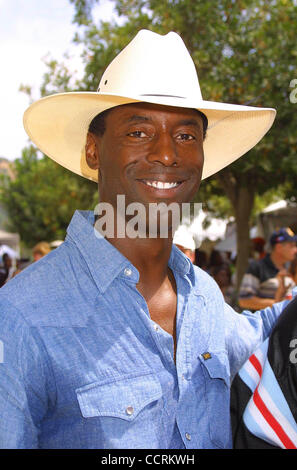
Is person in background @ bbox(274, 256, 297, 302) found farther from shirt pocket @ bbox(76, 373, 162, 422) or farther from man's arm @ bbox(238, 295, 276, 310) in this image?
shirt pocket @ bbox(76, 373, 162, 422)

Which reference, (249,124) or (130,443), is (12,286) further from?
(249,124)

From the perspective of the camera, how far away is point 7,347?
1.40m

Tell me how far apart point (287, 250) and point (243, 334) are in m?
3.77

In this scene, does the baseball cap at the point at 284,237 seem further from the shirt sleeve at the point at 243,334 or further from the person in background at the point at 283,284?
the shirt sleeve at the point at 243,334

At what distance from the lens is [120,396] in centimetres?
153

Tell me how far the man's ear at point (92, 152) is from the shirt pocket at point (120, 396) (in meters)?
0.79

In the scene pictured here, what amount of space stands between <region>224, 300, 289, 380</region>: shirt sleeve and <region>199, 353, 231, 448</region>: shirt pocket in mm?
201

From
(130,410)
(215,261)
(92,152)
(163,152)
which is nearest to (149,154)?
(163,152)

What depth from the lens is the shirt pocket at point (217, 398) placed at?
1685 mm

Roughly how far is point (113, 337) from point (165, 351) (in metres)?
0.19

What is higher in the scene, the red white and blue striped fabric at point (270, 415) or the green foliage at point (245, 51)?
the green foliage at point (245, 51)

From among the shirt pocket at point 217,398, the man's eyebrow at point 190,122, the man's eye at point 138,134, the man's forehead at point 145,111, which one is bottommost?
the shirt pocket at point 217,398

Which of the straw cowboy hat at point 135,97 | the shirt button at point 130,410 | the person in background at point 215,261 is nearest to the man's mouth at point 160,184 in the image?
the straw cowboy hat at point 135,97

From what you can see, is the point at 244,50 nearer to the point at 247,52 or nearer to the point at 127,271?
the point at 247,52
